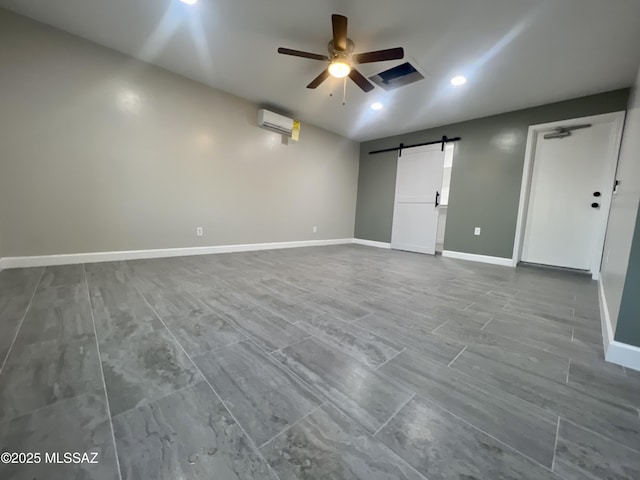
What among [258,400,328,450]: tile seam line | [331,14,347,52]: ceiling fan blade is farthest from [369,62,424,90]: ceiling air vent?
[258,400,328,450]: tile seam line

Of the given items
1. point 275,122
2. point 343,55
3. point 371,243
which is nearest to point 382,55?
point 343,55

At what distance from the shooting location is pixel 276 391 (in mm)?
979

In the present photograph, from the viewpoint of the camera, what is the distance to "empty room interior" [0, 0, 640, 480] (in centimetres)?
80

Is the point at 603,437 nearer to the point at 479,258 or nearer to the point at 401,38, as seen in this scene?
the point at 401,38

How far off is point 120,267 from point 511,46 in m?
4.43

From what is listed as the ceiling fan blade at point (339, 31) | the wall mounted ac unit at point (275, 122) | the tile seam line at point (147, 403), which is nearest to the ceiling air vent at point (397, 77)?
the ceiling fan blade at point (339, 31)

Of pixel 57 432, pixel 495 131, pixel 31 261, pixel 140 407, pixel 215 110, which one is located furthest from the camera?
pixel 495 131

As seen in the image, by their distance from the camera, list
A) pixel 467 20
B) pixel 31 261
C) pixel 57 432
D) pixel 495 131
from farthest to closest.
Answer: pixel 495 131
pixel 31 261
pixel 467 20
pixel 57 432

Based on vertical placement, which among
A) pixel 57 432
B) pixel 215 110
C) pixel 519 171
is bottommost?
pixel 57 432

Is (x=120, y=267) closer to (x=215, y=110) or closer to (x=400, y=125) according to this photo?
(x=215, y=110)

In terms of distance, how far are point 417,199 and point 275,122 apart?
2.95 m

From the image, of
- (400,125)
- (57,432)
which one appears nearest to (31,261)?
(57,432)

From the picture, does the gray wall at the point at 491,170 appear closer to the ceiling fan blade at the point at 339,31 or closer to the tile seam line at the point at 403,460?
the ceiling fan blade at the point at 339,31

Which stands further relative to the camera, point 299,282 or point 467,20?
point 299,282
